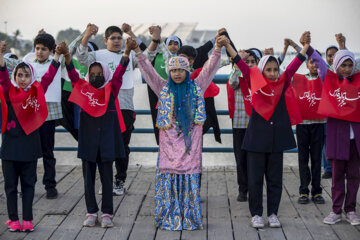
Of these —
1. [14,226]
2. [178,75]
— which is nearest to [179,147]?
[178,75]

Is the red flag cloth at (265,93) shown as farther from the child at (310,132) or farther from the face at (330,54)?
the face at (330,54)

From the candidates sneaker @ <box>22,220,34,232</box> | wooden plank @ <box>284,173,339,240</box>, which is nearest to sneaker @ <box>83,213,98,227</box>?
sneaker @ <box>22,220,34,232</box>

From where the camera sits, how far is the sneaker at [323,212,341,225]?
16.4 ft

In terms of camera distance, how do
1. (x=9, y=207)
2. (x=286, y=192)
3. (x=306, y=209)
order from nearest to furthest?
(x=9, y=207) → (x=306, y=209) → (x=286, y=192)

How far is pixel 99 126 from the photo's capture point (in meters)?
4.96

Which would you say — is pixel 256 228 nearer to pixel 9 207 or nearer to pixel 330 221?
pixel 330 221

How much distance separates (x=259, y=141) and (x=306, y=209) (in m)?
1.07

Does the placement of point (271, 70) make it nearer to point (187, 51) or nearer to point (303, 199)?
point (187, 51)

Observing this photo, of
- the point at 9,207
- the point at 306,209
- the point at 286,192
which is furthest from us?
the point at 286,192

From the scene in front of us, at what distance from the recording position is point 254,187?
16.4 ft

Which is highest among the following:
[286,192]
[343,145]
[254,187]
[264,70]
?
[264,70]

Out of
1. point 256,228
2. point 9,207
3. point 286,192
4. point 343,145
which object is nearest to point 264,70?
point 343,145

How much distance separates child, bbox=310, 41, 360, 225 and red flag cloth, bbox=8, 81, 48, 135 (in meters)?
2.58

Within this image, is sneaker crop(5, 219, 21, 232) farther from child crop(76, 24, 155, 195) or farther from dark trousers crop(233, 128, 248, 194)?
dark trousers crop(233, 128, 248, 194)
